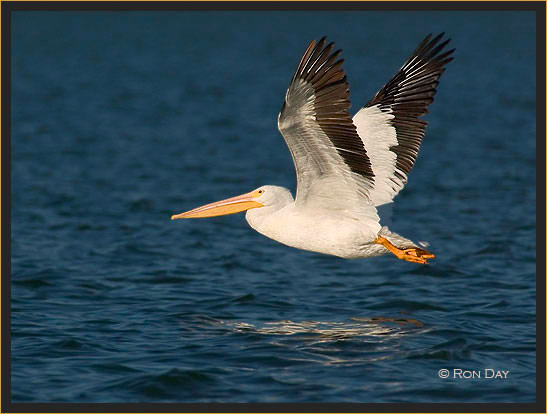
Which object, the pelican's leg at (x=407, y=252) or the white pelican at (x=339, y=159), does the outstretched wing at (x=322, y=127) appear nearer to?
the white pelican at (x=339, y=159)

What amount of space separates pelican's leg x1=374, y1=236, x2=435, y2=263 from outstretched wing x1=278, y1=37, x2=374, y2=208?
0.62 meters

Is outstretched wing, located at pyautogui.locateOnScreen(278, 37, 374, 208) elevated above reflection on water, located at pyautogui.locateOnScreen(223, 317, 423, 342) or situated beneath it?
elevated above

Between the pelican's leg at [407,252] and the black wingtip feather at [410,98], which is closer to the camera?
the pelican's leg at [407,252]

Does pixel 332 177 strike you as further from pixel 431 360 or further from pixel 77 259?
pixel 77 259

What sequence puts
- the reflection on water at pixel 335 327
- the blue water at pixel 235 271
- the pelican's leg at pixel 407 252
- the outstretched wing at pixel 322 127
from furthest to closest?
the pelican's leg at pixel 407 252, the reflection on water at pixel 335 327, the blue water at pixel 235 271, the outstretched wing at pixel 322 127

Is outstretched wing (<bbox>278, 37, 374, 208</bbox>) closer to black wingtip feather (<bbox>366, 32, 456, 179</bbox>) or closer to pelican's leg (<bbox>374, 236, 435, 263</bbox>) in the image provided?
pelican's leg (<bbox>374, 236, 435, 263</bbox>)

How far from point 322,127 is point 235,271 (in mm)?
4355

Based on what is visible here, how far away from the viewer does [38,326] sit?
29.9 ft

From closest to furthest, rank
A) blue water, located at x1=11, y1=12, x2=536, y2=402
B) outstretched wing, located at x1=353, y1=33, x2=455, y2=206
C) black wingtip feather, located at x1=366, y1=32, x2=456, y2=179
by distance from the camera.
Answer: blue water, located at x1=11, y1=12, x2=536, y2=402
outstretched wing, located at x1=353, y1=33, x2=455, y2=206
black wingtip feather, located at x1=366, y1=32, x2=456, y2=179

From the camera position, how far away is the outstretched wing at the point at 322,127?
7.37 m

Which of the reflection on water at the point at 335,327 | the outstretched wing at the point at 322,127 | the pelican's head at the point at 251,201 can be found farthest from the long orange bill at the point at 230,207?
the reflection on water at the point at 335,327

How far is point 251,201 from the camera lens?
9359 millimetres

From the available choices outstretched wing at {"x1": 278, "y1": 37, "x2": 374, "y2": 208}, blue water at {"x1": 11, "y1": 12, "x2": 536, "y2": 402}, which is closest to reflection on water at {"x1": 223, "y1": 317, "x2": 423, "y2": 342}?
blue water at {"x1": 11, "y1": 12, "x2": 536, "y2": 402}

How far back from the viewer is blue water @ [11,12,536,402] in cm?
766
